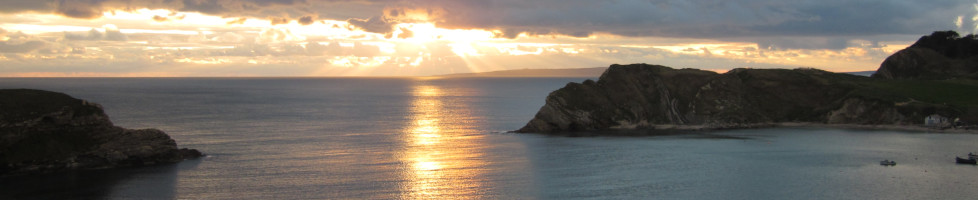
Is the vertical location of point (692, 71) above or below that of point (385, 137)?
above

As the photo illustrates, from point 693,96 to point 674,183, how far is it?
2354 inches

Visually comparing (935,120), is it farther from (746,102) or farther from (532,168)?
(532,168)

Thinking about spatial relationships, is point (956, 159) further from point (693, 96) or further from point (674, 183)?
point (693, 96)

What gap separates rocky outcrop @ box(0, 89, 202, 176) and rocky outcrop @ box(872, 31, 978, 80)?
14863cm

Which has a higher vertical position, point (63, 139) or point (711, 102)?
point (711, 102)

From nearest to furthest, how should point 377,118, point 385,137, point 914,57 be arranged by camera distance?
point 385,137 → point 377,118 → point 914,57

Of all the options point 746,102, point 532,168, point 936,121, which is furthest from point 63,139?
point 936,121

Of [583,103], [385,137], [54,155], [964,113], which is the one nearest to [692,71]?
[583,103]

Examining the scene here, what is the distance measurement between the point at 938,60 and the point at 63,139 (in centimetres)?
16571

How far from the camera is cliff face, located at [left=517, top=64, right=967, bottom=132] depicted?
114 m

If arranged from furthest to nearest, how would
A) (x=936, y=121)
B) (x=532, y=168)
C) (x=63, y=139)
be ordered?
(x=936, y=121) < (x=63, y=139) < (x=532, y=168)

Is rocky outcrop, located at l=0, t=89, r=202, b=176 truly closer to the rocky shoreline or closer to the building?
the rocky shoreline

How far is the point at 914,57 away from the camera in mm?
166250

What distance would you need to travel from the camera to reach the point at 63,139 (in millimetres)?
73750
